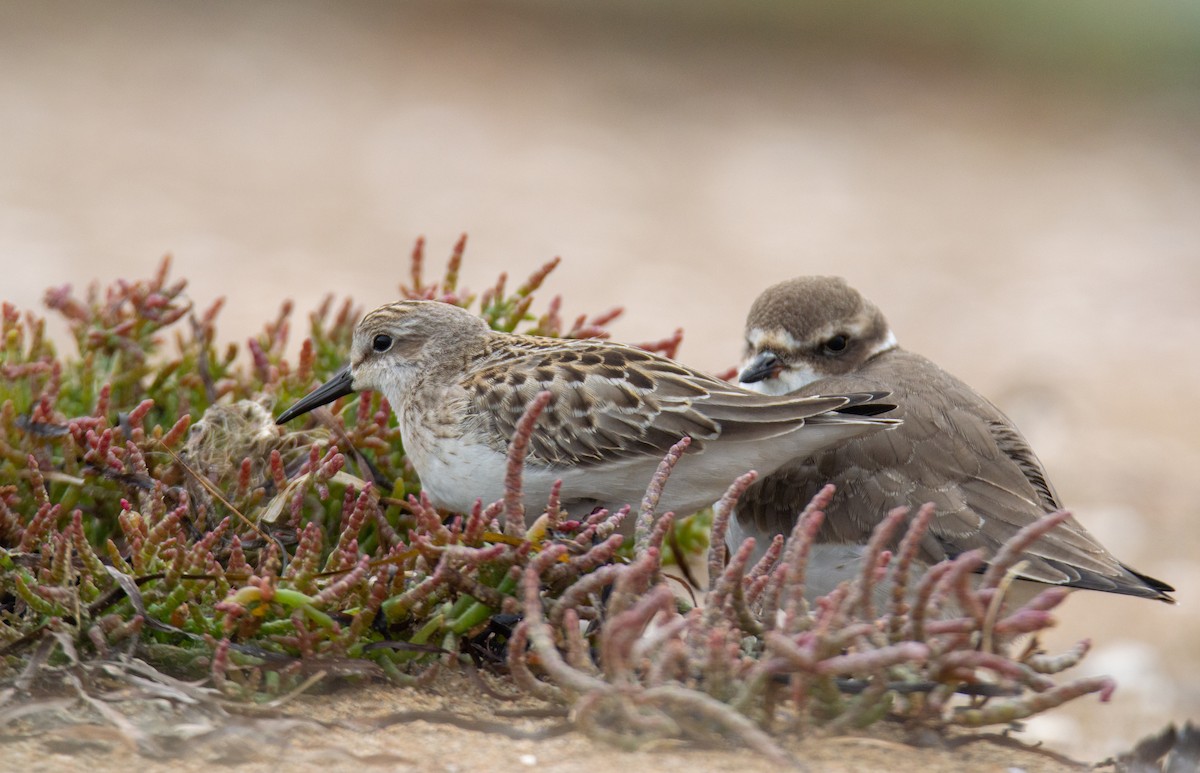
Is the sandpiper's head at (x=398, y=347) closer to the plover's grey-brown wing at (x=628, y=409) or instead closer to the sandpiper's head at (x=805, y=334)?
the plover's grey-brown wing at (x=628, y=409)

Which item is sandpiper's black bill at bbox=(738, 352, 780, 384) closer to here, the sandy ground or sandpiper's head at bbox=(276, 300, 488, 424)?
sandpiper's head at bbox=(276, 300, 488, 424)

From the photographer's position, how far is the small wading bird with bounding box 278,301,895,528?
466 cm

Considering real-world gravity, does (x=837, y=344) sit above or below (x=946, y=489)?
above

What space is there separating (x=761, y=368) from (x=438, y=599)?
2029mm

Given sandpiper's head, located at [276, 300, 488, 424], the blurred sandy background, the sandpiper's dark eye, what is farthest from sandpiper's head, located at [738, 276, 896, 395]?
the blurred sandy background

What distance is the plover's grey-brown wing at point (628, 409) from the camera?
4641 mm

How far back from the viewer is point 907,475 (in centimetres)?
505

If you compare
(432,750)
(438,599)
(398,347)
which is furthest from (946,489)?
(432,750)

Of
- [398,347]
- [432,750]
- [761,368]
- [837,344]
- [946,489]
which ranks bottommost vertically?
[432,750]

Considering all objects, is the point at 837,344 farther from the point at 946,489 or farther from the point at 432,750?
the point at 432,750

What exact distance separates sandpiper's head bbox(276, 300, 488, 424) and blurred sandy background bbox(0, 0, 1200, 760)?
2924mm

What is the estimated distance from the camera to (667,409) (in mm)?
4734

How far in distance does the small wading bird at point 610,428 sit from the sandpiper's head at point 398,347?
0.28 m

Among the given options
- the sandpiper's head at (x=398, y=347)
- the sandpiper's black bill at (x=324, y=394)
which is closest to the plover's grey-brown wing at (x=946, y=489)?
the sandpiper's head at (x=398, y=347)
